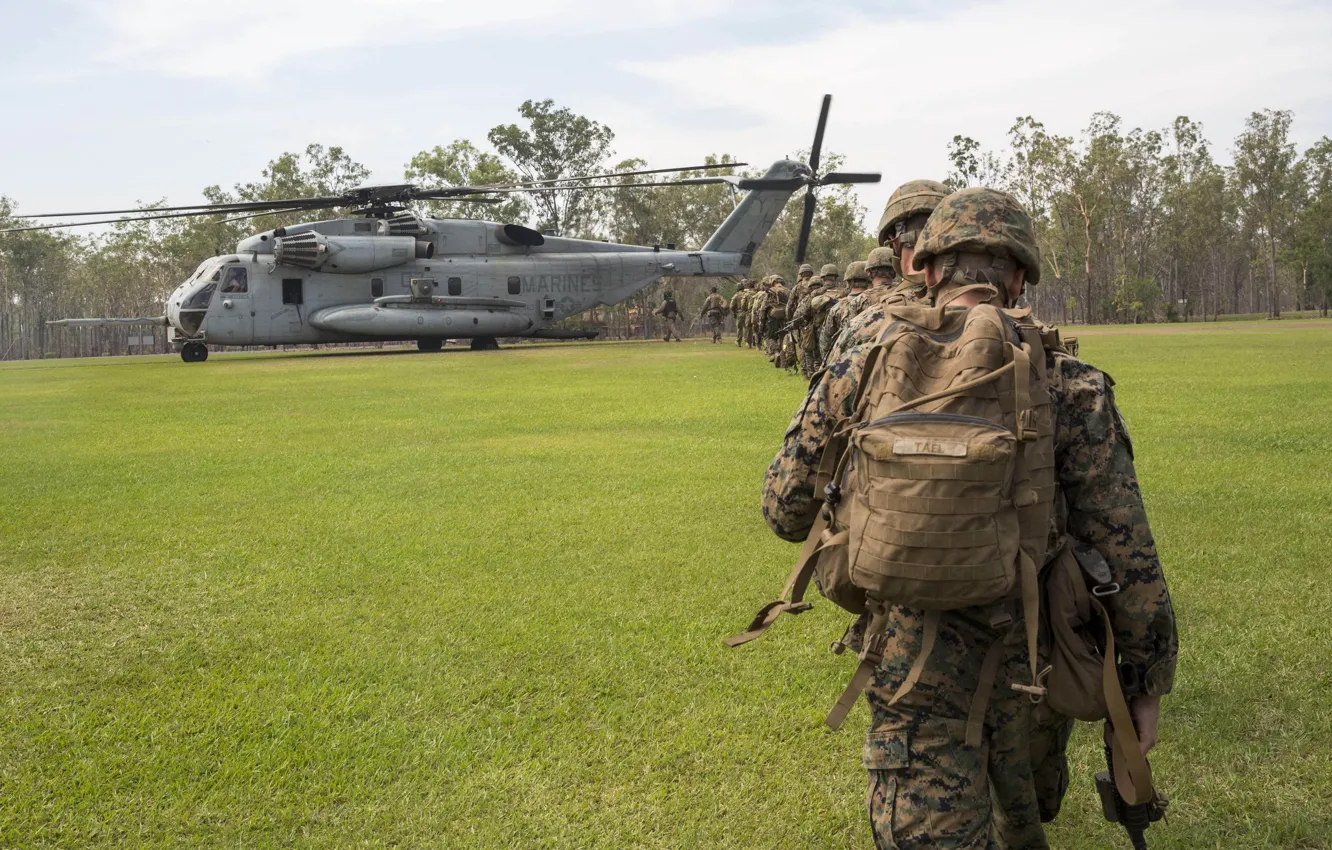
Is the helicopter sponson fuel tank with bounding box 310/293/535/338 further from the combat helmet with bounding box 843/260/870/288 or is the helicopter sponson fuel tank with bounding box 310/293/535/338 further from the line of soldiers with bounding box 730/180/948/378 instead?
the combat helmet with bounding box 843/260/870/288

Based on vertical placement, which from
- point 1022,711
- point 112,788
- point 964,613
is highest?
point 964,613

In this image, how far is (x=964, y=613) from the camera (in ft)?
7.47

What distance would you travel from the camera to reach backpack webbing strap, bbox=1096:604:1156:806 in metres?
2.23

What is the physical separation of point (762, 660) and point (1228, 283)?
10072 cm

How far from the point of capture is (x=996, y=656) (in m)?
2.25

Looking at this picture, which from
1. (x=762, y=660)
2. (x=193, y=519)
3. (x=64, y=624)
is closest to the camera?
(x=762, y=660)

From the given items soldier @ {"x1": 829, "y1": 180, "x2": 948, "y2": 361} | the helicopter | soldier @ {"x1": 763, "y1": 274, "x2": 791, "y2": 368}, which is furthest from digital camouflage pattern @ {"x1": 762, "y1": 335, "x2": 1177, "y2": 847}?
the helicopter

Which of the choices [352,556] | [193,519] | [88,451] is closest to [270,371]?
[88,451]

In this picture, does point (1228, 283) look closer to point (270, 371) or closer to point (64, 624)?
point (270, 371)

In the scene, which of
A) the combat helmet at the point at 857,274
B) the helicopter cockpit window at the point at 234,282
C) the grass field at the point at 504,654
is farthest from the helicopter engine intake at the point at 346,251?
the combat helmet at the point at 857,274

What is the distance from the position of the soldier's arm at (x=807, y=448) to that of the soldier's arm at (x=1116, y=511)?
45 cm

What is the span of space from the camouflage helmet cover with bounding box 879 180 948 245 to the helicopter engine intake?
23.3 meters

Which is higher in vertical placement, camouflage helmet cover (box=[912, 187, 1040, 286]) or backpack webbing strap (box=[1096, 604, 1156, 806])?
camouflage helmet cover (box=[912, 187, 1040, 286])

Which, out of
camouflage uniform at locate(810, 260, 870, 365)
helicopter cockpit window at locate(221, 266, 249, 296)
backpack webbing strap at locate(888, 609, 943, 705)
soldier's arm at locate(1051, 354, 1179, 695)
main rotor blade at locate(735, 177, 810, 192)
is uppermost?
main rotor blade at locate(735, 177, 810, 192)
